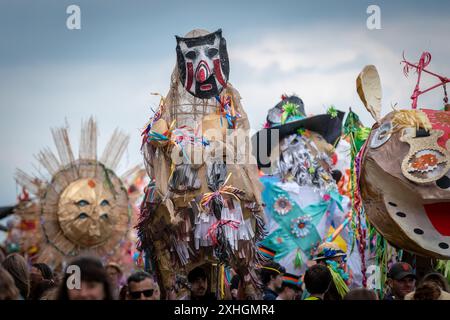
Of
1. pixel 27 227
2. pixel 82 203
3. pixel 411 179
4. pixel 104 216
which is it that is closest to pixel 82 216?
pixel 82 203

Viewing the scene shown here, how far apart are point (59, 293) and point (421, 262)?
3978 millimetres

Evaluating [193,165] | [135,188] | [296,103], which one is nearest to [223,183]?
[193,165]

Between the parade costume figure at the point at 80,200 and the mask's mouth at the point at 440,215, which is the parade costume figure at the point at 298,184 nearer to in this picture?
the parade costume figure at the point at 80,200

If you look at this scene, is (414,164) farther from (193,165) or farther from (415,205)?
(193,165)

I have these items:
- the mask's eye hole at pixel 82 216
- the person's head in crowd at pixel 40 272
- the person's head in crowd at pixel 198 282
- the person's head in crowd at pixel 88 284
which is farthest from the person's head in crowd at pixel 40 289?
the mask's eye hole at pixel 82 216

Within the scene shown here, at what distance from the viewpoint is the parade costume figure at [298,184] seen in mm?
10188

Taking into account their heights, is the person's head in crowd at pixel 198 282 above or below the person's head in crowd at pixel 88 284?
below

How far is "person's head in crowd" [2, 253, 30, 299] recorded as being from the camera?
199 inches

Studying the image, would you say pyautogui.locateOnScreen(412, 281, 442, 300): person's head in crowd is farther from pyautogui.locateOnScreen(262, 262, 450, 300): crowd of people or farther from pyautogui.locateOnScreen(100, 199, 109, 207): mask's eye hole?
pyautogui.locateOnScreen(100, 199, 109, 207): mask's eye hole

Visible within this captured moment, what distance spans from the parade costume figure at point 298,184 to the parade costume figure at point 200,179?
7.86ft

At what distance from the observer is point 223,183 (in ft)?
23.6

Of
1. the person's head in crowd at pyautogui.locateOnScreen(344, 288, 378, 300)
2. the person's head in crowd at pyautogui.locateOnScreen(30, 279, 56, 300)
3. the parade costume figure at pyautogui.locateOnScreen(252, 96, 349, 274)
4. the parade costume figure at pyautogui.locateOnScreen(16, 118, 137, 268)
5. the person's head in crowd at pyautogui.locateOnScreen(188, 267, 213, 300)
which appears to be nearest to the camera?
the person's head in crowd at pyautogui.locateOnScreen(344, 288, 378, 300)

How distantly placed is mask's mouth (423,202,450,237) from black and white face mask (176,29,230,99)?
7.09ft

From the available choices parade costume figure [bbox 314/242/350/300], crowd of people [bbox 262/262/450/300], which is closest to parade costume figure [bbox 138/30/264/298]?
crowd of people [bbox 262/262/450/300]
